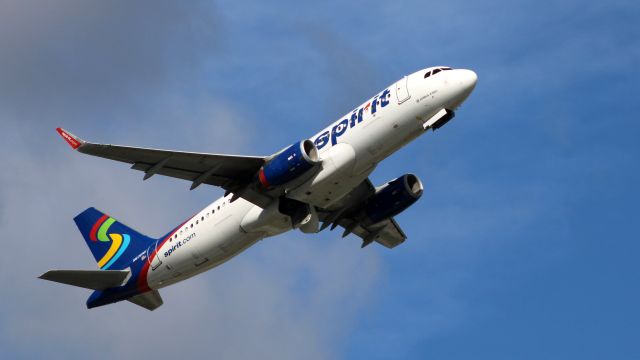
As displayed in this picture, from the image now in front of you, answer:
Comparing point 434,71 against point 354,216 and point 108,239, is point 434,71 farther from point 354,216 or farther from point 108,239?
point 108,239

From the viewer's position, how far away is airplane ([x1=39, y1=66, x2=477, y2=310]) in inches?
1923

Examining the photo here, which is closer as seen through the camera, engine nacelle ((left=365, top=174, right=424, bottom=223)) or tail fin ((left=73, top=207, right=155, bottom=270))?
engine nacelle ((left=365, top=174, right=424, bottom=223))

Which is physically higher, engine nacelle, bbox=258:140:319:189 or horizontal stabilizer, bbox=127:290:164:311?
engine nacelle, bbox=258:140:319:189

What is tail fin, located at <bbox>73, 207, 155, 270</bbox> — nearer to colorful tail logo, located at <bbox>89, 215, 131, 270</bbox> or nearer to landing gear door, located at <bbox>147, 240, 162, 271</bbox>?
colorful tail logo, located at <bbox>89, 215, 131, 270</bbox>

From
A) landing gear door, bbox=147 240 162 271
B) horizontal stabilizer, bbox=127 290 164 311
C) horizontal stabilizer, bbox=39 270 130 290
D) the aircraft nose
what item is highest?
the aircraft nose

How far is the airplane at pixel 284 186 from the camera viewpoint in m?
48.8

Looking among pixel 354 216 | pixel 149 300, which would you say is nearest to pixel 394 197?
pixel 354 216

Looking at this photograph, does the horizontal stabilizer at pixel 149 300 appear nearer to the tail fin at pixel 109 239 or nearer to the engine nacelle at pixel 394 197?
the tail fin at pixel 109 239

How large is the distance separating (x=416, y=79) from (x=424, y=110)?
60.4 inches

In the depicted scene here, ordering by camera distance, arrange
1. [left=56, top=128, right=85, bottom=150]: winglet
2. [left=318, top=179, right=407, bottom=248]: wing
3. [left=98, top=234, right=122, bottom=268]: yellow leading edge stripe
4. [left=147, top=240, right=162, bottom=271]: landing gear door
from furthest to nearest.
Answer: [left=98, top=234, right=122, bottom=268]: yellow leading edge stripe < [left=318, top=179, right=407, bottom=248]: wing < [left=147, top=240, right=162, bottom=271]: landing gear door < [left=56, top=128, right=85, bottom=150]: winglet

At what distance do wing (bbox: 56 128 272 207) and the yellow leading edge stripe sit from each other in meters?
9.26

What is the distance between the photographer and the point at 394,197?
5538 centimetres

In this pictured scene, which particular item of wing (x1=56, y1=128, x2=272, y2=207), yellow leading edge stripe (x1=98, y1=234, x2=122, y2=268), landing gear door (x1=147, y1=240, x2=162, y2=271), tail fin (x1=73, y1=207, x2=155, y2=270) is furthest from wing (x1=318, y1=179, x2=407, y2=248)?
yellow leading edge stripe (x1=98, y1=234, x2=122, y2=268)

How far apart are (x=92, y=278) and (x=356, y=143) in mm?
14656
